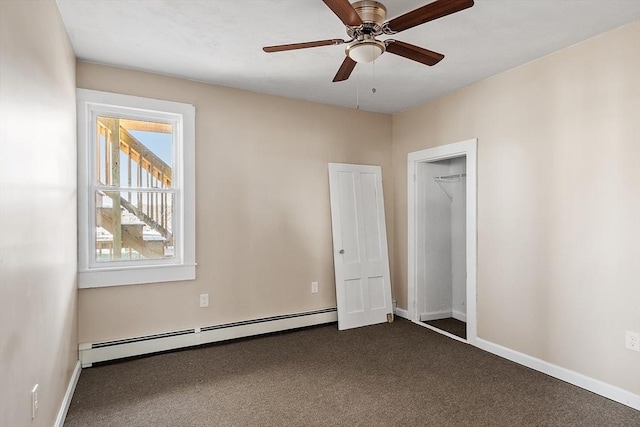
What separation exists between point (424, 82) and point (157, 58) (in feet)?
8.09

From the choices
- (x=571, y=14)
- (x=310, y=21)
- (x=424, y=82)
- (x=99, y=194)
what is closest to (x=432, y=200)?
(x=424, y=82)

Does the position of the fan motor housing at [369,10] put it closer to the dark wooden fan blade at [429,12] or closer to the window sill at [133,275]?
the dark wooden fan blade at [429,12]

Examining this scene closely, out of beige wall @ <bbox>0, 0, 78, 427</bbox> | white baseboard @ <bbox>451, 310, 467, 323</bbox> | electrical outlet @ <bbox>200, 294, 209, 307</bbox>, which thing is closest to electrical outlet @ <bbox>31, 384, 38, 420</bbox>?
beige wall @ <bbox>0, 0, 78, 427</bbox>

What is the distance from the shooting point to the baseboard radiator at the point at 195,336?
3.24 m

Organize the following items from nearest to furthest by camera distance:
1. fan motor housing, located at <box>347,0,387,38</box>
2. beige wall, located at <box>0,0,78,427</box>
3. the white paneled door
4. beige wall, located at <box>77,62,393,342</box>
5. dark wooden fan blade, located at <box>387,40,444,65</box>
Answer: beige wall, located at <box>0,0,78,427</box> → fan motor housing, located at <box>347,0,387,38</box> → dark wooden fan blade, located at <box>387,40,444,65</box> → beige wall, located at <box>77,62,393,342</box> → the white paneled door

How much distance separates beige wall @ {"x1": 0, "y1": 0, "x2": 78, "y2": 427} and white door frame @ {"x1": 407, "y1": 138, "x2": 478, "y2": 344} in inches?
135

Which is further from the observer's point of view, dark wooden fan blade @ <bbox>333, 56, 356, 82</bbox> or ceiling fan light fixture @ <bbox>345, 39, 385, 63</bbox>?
dark wooden fan blade @ <bbox>333, 56, 356, 82</bbox>

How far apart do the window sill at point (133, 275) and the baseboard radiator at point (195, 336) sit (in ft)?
1.67

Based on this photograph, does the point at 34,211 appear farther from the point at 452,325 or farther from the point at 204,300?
the point at 452,325

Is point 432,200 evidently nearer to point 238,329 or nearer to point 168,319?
point 238,329

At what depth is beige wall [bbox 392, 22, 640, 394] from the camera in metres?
2.60

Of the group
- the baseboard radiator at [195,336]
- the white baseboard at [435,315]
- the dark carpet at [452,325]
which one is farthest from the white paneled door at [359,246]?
the dark carpet at [452,325]

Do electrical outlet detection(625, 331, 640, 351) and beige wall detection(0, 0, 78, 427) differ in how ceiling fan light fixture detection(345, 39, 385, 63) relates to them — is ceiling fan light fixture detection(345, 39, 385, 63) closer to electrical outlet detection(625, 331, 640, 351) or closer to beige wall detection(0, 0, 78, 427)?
beige wall detection(0, 0, 78, 427)

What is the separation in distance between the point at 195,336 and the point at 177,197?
4.49 ft
